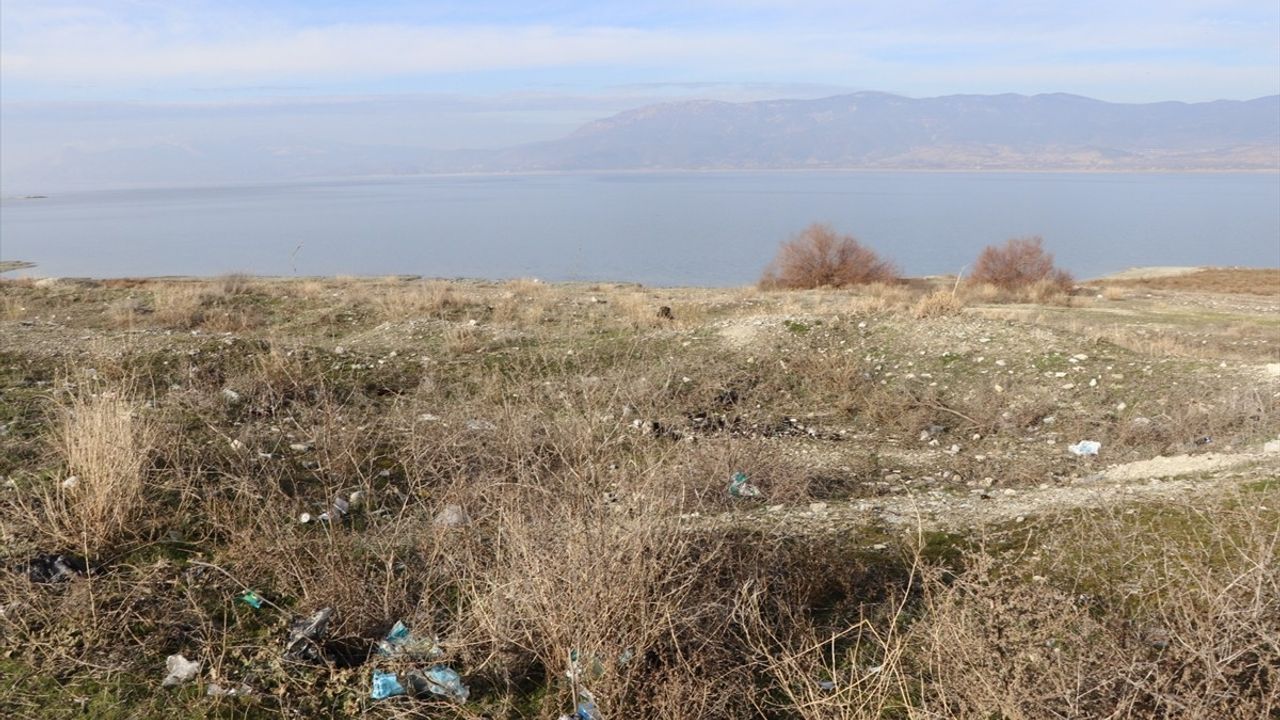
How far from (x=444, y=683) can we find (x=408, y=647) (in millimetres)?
249

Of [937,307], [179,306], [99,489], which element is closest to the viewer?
[99,489]

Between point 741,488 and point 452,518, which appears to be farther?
point 741,488

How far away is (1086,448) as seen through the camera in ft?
24.7

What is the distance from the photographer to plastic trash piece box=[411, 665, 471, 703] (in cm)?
328

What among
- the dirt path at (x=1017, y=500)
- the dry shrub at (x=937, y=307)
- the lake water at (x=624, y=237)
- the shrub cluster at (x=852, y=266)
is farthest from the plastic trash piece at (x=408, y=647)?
the shrub cluster at (x=852, y=266)

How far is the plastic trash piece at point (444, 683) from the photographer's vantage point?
328cm

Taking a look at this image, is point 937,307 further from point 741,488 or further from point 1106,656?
point 1106,656

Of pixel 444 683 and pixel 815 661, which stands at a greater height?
pixel 815 661

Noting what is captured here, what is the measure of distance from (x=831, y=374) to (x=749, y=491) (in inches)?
168

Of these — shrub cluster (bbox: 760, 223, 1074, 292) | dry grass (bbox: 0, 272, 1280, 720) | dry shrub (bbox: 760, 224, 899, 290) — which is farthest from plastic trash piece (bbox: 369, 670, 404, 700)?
dry shrub (bbox: 760, 224, 899, 290)

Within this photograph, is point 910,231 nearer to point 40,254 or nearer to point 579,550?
point 40,254

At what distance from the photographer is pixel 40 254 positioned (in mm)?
51938

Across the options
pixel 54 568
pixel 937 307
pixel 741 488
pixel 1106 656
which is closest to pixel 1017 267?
pixel 937 307

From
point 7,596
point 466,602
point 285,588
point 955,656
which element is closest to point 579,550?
point 466,602
